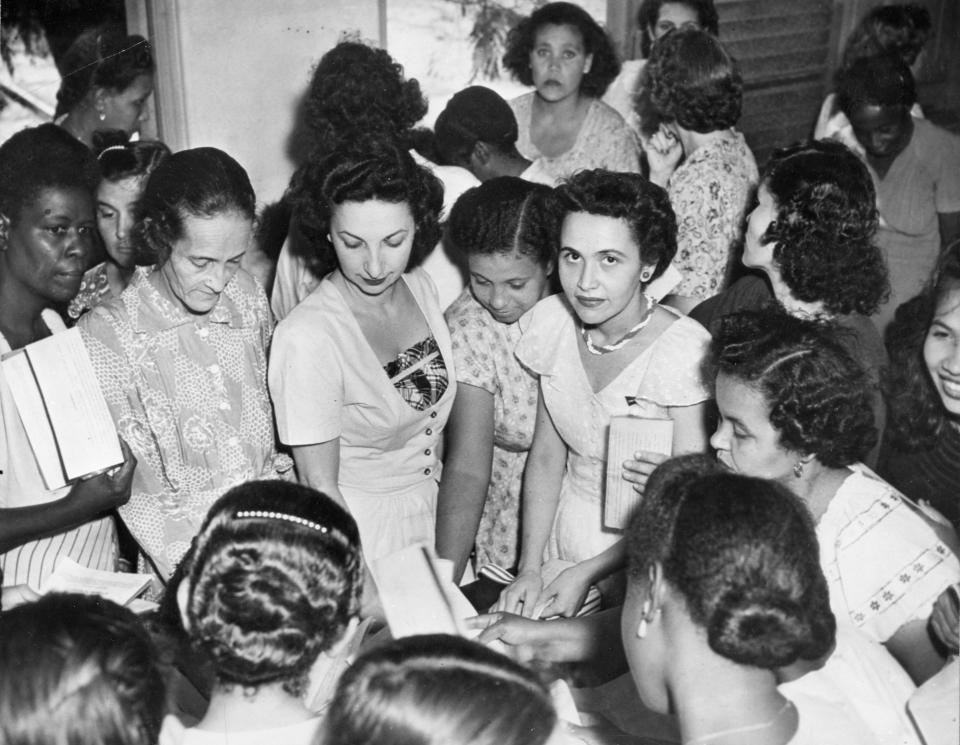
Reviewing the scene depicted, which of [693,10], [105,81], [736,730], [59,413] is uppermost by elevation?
[693,10]

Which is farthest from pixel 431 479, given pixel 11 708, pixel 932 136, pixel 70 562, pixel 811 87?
pixel 811 87

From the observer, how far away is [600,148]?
4016 mm

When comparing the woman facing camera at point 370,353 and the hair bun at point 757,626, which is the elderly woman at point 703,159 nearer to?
the woman facing camera at point 370,353

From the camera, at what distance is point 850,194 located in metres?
2.41

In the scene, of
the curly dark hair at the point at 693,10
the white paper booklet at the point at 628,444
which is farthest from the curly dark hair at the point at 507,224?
the curly dark hair at the point at 693,10

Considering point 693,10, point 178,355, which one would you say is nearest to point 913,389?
point 178,355

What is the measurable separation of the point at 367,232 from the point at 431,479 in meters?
0.71

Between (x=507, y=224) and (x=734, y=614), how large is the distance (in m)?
1.41

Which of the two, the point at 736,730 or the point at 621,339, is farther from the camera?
the point at 621,339

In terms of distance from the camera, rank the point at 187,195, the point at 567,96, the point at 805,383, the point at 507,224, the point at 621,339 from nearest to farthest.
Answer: the point at 805,383
the point at 187,195
the point at 621,339
the point at 507,224
the point at 567,96

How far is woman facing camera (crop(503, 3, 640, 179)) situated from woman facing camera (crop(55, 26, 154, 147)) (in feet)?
5.15

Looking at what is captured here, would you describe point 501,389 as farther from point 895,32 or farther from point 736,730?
point 895,32

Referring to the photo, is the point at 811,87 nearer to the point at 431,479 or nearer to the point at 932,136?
the point at 932,136

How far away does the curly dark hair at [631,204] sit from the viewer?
231cm
